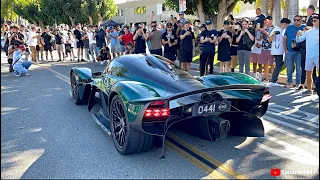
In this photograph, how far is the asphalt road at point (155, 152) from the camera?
380cm

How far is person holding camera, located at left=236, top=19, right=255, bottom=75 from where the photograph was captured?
9211 mm

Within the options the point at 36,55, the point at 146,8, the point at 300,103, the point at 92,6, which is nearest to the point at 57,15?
the point at 92,6

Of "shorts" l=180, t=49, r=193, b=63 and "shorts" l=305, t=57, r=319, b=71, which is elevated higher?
"shorts" l=180, t=49, r=193, b=63

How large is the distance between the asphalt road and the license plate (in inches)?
23.6

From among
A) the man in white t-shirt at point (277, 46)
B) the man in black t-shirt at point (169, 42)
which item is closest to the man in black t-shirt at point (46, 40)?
the man in black t-shirt at point (169, 42)

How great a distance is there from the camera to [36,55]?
16.6 meters

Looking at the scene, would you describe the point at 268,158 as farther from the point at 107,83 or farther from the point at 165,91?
the point at 107,83

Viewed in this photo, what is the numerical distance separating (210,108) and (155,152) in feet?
3.20

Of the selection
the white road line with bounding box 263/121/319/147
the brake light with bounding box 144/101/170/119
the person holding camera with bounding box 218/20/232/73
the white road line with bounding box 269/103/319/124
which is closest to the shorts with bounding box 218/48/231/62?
the person holding camera with bounding box 218/20/232/73

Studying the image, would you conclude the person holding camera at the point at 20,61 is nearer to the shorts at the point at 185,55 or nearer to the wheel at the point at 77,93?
the wheel at the point at 77,93

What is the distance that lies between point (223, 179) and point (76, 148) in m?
2.17

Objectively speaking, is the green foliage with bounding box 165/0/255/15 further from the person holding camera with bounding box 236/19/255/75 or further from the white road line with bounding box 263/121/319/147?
the white road line with bounding box 263/121/319/147

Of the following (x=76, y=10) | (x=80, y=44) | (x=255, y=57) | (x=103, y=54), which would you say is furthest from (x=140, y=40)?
(x=76, y=10)

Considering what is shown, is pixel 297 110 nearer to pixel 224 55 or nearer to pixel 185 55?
pixel 224 55
